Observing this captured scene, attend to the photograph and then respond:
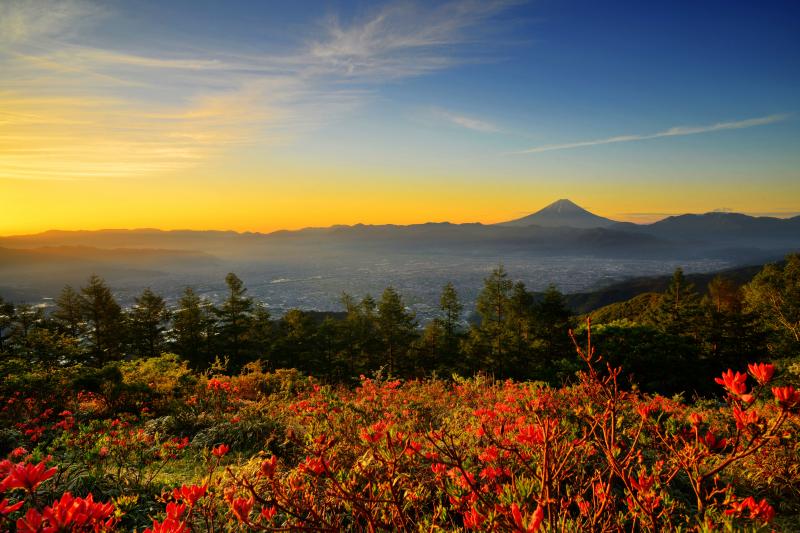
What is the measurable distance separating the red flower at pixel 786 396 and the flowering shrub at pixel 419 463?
2cm

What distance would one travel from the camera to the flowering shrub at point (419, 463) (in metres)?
1.82

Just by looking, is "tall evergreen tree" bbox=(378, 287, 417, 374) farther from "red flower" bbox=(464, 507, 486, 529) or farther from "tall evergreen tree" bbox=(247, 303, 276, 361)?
"red flower" bbox=(464, 507, 486, 529)

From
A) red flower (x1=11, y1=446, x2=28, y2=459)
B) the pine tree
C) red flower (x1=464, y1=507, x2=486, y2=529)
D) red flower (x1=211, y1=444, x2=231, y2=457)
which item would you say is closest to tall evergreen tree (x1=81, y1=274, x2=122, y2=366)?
the pine tree

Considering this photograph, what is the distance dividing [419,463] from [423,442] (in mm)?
388

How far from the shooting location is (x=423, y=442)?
4453mm

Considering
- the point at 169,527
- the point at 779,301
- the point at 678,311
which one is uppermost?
the point at 169,527

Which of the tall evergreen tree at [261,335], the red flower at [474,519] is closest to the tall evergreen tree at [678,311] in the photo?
the tall evergreen tree at [261,335]

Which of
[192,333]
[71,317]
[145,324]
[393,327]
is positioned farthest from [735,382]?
[71,317]

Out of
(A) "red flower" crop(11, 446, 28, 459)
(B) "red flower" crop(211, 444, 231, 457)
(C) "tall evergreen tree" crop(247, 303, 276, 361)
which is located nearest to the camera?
(B) "red flower" crop(211, 444, 231, 457)

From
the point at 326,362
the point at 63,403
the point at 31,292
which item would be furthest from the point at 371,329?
the point at 31,292

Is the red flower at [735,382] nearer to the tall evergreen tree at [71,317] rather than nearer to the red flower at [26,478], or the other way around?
the red flower at [26,478]

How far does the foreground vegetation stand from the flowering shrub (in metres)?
0.03

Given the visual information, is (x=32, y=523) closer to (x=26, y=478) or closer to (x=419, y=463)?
(x=26, y=478)

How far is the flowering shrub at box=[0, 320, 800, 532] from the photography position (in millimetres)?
1815
